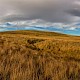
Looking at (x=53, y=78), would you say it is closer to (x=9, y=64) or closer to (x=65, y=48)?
(x=9, y=64)

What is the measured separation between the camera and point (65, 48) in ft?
93.0

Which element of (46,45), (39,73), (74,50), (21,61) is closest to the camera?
(39,73)

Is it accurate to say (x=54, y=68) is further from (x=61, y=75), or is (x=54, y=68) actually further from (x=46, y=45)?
(x=46, y=45)

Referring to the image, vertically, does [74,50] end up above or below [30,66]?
below

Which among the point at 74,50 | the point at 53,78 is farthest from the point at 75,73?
the point at 74,50

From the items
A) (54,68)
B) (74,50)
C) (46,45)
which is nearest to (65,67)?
(54,68)

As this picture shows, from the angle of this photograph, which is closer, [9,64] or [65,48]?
[9,64]

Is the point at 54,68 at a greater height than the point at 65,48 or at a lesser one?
greater

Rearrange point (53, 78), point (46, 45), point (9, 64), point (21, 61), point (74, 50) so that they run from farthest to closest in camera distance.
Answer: point (46, 45), point (74, 50), point (21, 61), point (9, 64), point (53, 78)

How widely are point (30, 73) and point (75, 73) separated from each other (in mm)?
1483

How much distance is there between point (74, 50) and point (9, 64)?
68.9 feet

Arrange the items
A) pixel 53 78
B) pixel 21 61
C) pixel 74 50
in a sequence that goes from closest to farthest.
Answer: pixel 53 78 → pixel 21 61 → pixel 74 50

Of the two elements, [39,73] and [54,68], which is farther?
[54,68]

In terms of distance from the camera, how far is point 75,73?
6.33 metres
